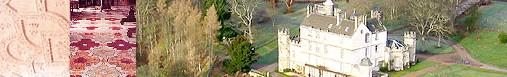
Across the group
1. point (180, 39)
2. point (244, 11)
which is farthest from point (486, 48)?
point (180, 39)

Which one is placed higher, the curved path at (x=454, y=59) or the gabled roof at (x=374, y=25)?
the gabled roof at (x=374, y=25)

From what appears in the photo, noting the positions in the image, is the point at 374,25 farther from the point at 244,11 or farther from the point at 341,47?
the point at 244,11

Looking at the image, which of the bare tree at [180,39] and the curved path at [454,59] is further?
the curved path at [454,59]

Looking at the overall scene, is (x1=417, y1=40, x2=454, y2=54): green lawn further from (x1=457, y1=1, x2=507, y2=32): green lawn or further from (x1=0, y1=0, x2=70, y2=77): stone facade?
(x1=0, y1=0, x2=70, y2=77): stone facade

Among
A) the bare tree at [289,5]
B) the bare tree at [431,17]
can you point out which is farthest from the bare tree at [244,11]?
the bare tree at [431,17]

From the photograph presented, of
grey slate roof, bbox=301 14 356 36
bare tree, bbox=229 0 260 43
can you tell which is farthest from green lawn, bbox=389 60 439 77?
bare tree, bbox=229 0 260 43

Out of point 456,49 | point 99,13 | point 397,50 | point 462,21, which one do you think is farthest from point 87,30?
point 462,21

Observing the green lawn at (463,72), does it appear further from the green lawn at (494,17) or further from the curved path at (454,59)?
the green lawn at (494,17)
